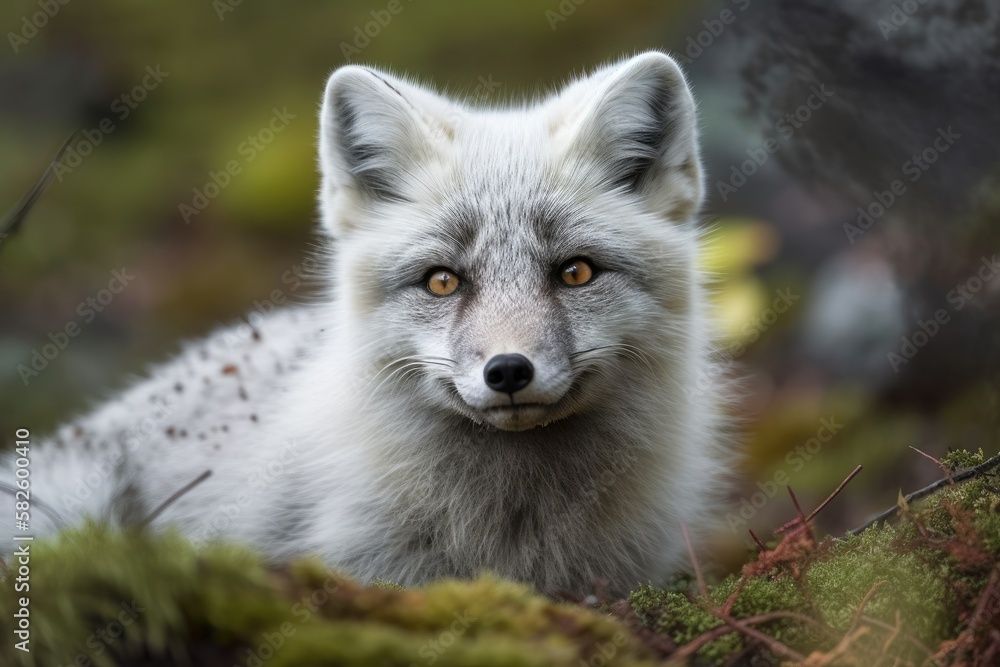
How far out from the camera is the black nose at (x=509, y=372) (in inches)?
123

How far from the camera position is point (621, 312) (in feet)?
12.0

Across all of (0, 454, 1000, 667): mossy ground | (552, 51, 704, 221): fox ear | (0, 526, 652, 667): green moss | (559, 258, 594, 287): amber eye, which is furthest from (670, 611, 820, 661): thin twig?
(552, 51, 704, 221): fox ear

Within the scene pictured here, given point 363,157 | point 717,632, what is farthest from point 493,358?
point 363,157

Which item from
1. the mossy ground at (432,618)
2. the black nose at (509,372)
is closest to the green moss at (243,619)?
the mossy ground at (432,618)

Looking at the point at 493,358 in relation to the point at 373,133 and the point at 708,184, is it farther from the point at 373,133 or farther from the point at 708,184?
the point at 708,184

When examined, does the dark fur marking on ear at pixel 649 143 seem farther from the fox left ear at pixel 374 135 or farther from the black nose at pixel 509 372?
the black nose at pixel 509 372

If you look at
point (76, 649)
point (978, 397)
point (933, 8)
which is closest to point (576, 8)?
point (933, 8)

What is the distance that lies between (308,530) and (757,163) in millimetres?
5925

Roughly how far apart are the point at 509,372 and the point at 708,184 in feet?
21.9

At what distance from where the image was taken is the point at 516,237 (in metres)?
3.61

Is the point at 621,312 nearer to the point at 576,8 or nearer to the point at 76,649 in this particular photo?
the point at 76,649

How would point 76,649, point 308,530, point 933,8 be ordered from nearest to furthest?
1. point 76,649
2. point 308,530
3. point 933,8

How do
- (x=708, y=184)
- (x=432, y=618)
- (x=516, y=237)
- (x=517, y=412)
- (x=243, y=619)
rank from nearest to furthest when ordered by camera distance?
(x=243, y=619) < (x=432, y=618) < (x=517, y=412) < (x=516, y=237) < (x=708, y=184)

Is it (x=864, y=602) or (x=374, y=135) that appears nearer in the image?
(x=864, y=602)
